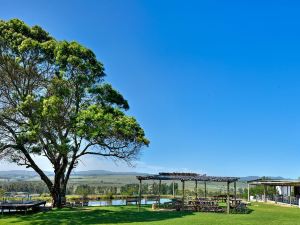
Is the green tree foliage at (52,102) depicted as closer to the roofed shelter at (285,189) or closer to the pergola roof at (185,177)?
the pergola roof at (185,177)

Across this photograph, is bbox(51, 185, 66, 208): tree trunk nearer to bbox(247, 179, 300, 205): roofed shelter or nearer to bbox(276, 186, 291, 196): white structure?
bbox(247, 179, 300, 205): roofed shelter

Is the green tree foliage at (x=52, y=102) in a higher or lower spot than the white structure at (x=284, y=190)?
higher

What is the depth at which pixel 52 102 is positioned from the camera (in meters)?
26.5

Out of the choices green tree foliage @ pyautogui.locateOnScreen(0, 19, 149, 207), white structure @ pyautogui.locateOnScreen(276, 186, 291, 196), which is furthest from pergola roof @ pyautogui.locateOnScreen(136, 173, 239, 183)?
white structure @ pyautogui.locateOnScreen(276, 186, 291, 196)

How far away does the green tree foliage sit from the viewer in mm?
27984

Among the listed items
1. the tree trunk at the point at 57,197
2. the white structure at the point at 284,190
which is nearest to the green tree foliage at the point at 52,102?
the tree trunk at the point at 57,197

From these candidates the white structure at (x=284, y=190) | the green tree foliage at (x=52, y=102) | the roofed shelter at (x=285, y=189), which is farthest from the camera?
the white structure at (x=284, y=190)

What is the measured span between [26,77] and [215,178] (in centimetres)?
1734

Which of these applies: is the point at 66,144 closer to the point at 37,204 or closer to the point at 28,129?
the point at 28,129

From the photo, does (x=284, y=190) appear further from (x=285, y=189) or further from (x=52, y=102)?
(x=52, y=102)

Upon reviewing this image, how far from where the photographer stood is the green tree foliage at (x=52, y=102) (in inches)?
1102

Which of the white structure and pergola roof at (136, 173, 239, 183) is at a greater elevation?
pergola roof at (136, 173, 239, 183)

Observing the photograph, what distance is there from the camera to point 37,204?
1188 inches

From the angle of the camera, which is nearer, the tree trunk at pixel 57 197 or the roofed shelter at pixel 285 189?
the tree trunk at pixel 57 197
